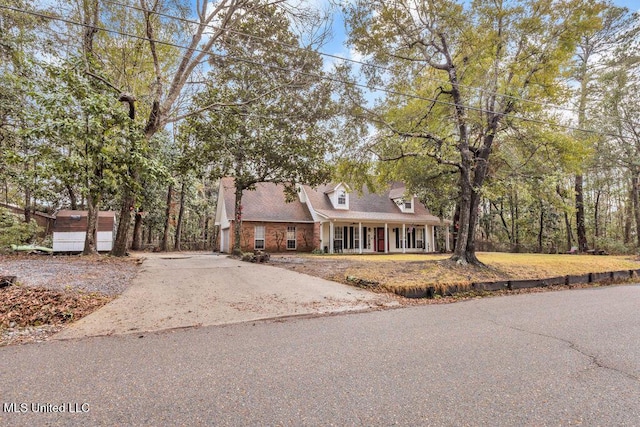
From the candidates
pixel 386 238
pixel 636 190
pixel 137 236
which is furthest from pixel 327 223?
pixel 636 190

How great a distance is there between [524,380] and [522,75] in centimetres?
1022

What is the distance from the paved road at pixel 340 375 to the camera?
2.14 m

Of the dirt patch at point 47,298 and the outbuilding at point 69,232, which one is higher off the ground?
the outbuilding at point 69,232

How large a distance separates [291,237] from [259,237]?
2188 mm

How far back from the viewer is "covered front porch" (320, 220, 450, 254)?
20891 millimetres

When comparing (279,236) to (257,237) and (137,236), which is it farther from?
(137,236)

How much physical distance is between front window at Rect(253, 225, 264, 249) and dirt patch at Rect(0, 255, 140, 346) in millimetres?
12679

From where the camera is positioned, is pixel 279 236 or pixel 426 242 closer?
pixel 279 236

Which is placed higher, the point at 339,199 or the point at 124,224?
the point at 339,199

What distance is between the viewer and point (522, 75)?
9.79 m

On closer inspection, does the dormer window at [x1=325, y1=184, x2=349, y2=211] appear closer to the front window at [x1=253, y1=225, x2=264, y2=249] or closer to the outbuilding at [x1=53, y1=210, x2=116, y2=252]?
the front window at [x1=253, y1=225, x2=264, y2=249]

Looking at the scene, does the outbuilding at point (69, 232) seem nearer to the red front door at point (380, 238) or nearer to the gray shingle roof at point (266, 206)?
the gray shingle roof at point (266, 206)

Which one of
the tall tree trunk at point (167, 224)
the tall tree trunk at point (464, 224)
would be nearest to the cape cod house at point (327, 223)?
the tall tree trunk at point (167, 224)

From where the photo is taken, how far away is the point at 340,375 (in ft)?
9.06
